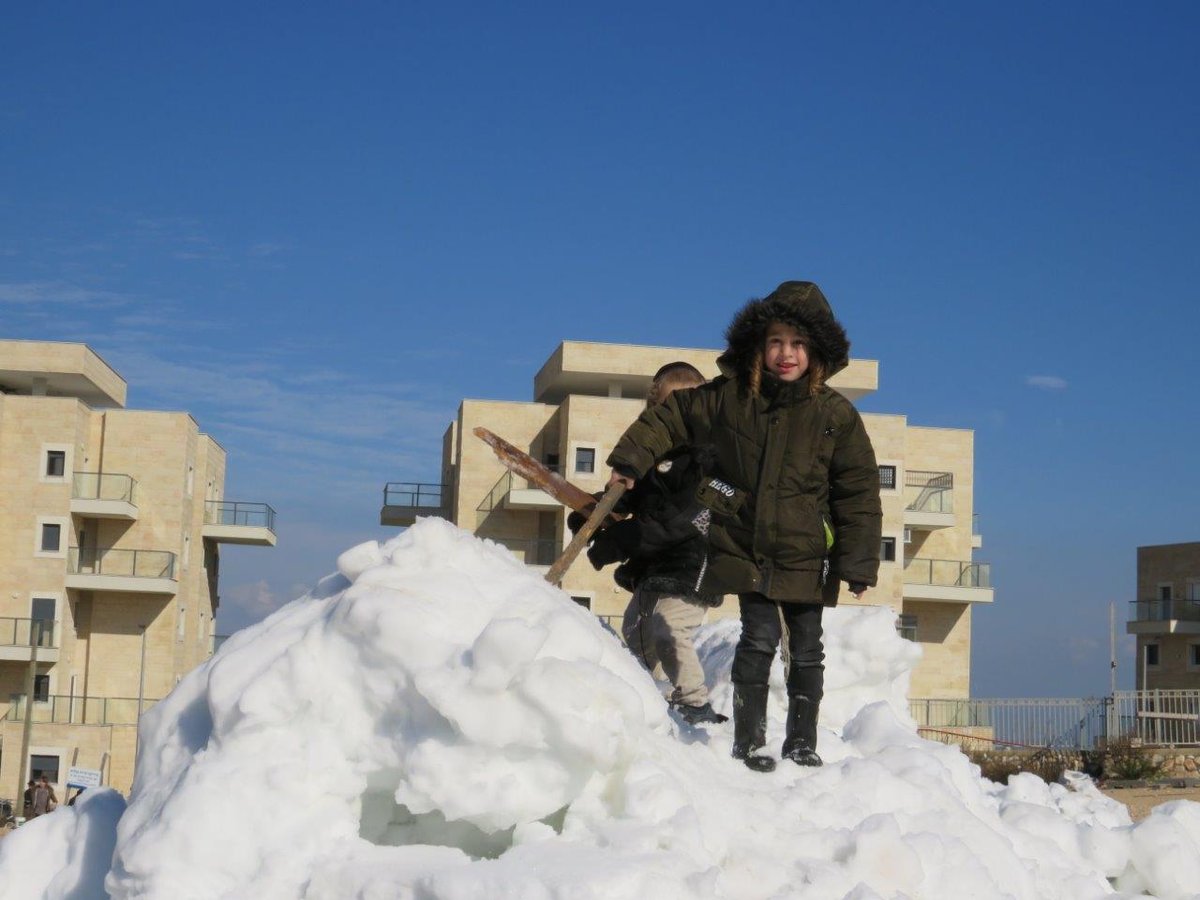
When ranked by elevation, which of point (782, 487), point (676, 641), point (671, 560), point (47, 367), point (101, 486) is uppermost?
point (47, 367)

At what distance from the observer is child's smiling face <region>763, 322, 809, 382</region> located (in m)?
4.83

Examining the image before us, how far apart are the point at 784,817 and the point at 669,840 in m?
0.57

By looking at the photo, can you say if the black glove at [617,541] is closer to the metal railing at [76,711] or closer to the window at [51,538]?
the metal railing at [76,711]

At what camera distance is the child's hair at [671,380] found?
549 cm

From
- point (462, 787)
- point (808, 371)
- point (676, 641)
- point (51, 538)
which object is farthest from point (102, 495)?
point (462, 787)

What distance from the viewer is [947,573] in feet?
137

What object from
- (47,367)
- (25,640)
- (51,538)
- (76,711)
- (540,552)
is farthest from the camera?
(47,367)

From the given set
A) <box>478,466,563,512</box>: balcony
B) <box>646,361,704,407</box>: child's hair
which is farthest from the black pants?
<box>478,466,563,512</box>: balcony

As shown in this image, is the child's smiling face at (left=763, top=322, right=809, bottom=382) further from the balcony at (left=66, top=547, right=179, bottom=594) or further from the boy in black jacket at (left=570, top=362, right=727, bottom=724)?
the balcony at (left=66, top=547, right=179, bottom=594)

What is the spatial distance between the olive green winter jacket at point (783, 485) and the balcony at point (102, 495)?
3580cm

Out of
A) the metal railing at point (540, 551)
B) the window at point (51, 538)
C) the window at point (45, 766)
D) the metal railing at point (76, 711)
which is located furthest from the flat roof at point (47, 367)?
the metal railing at point (540, 551)

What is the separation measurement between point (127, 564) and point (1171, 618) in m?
34.8

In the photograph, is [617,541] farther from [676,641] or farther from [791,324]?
[791,324]

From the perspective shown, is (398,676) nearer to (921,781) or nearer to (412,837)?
(412,837)
